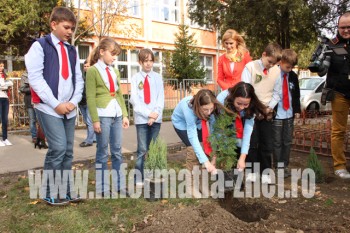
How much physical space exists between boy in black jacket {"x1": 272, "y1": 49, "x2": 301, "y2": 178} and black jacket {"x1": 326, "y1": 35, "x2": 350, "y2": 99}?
469 mm

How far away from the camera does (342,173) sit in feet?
15.4

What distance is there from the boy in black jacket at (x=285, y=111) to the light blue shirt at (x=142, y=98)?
1.49 m

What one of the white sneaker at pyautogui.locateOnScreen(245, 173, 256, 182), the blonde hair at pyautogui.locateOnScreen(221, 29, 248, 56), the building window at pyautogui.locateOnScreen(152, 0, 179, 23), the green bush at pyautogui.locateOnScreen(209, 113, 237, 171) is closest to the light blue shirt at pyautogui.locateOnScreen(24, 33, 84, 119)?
the green bush at pyautogui.locateOnScreen(209, 113, 237, 171)

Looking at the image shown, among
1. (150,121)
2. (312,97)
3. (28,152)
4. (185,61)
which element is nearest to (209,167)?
(150,121)

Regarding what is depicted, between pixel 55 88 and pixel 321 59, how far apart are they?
3197mm

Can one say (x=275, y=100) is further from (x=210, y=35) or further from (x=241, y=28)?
(x=210, y=35)

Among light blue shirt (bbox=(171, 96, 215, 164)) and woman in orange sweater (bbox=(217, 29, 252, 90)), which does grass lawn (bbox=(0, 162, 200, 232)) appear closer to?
light blue shirt (bbox=(171, 96, 215, 164))

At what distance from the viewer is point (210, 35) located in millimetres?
26656

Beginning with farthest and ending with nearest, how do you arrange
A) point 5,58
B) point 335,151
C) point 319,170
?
point 5,58 → point 335,151 → point 319,170

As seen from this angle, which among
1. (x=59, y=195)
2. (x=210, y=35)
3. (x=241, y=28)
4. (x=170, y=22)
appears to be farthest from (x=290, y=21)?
(x=210, y=35)

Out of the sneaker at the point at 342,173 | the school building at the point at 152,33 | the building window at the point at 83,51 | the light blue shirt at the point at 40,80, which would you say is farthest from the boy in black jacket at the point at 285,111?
the building window at the point at 83,51

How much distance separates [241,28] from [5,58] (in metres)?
9.30

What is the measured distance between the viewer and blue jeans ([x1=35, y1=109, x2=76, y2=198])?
352 cm

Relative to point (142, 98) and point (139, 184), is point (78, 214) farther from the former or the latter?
point (142, 98)
